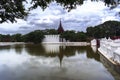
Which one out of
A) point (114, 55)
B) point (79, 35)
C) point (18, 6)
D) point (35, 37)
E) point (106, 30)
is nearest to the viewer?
point (18, 6)

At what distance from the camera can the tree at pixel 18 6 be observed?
4.95 meters

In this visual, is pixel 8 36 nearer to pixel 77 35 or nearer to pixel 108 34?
pixel 77 35

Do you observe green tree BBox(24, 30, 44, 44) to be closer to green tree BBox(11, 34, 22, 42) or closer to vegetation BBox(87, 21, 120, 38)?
green tree BBox(11, 34, 22, 42)

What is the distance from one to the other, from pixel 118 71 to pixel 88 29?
2202 inches

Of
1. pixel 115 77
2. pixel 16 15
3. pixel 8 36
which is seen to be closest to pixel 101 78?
pixel 115 77

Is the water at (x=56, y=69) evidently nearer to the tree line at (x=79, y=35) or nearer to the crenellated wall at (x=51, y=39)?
the tree line at (x=79, y=35)

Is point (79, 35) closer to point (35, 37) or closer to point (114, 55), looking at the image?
point (35, 37)

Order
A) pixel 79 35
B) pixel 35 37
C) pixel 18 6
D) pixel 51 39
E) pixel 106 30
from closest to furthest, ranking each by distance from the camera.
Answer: pixel 18 6 < pixel 79 35 < pixel 35 37 < pixel 106 30 < pixel 51 39

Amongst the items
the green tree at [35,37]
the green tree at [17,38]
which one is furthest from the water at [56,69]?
the green tree at [17,38]

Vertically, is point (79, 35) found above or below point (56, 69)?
below

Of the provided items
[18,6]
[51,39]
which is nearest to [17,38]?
[51,39]

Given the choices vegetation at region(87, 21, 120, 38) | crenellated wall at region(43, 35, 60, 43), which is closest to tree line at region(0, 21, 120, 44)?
vegetation at region(87, 21, 120, 38)

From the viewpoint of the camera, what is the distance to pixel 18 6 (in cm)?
630

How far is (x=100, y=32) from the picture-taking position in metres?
58.9
